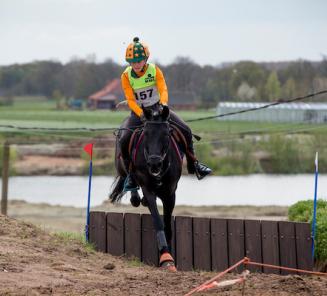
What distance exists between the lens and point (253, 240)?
13.4m

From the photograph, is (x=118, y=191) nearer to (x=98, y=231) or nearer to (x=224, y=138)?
(x=98, y=231)

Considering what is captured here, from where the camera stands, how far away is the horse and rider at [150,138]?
11398mm

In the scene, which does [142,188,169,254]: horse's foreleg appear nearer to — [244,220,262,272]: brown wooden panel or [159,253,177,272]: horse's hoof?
[159,253,177,272]: horse's hoof

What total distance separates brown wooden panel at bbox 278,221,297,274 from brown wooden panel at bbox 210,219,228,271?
929mm

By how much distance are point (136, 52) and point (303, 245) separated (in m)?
4.23

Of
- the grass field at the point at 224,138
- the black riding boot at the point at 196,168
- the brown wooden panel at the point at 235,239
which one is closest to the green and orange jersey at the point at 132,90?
the black riding boot at the point at 196,168

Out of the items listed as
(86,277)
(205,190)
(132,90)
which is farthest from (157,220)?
(205,190)

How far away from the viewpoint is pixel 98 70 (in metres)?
45.8

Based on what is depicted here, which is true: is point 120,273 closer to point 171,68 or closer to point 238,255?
point 238,255

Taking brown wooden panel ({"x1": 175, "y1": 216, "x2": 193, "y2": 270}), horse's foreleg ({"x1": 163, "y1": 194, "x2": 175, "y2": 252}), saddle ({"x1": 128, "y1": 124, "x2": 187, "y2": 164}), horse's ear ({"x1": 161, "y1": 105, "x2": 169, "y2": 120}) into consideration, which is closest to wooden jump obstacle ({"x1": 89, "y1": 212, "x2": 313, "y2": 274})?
brown wooden panel ({"x1": 175, "y1": 216, "x2": 193, "y2": 270})

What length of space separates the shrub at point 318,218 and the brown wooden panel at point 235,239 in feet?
3.85

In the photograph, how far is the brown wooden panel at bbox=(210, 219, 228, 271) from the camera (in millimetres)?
13500

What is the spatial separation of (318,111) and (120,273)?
27376 mm

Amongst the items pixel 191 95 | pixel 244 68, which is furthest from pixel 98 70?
pixel 244 68
